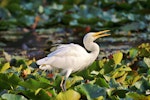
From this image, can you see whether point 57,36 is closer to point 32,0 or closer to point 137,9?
point 137,9

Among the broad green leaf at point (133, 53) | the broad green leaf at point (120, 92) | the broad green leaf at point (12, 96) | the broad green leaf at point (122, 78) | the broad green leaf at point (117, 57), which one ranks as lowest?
the broad green leaf at point (133, 53)

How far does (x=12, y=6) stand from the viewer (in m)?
11.9

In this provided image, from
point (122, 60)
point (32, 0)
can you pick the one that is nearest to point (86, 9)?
Answer: point (32, 0)

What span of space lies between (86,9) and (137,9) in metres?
1.07

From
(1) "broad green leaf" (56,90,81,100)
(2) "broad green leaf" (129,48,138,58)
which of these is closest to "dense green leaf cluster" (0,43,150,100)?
(1) "broad green leaf" (56,90,81,100)

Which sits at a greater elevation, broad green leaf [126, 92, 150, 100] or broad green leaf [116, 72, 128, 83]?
broad green leaf [126, 92, 150, 100]

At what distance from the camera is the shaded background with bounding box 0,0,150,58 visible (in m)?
9.49

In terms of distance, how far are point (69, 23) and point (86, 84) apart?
6813 mm

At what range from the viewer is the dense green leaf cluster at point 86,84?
4.30 metres

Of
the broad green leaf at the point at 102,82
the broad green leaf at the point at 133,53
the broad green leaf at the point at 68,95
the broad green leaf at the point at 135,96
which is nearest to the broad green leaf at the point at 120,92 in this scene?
the broad green leaf at the point at 102,82

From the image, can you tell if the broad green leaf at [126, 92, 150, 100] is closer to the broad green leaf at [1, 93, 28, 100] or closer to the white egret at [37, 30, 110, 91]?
the broad green leaf at [1, 93, 28, 100]

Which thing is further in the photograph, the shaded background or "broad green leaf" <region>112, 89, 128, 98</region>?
the shaded background

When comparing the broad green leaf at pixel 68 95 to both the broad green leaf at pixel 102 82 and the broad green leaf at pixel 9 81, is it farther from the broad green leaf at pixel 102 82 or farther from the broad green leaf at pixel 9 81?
the broad green leaf at pixel 9 81

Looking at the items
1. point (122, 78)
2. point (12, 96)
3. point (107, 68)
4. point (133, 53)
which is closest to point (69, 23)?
point (133, 53)
